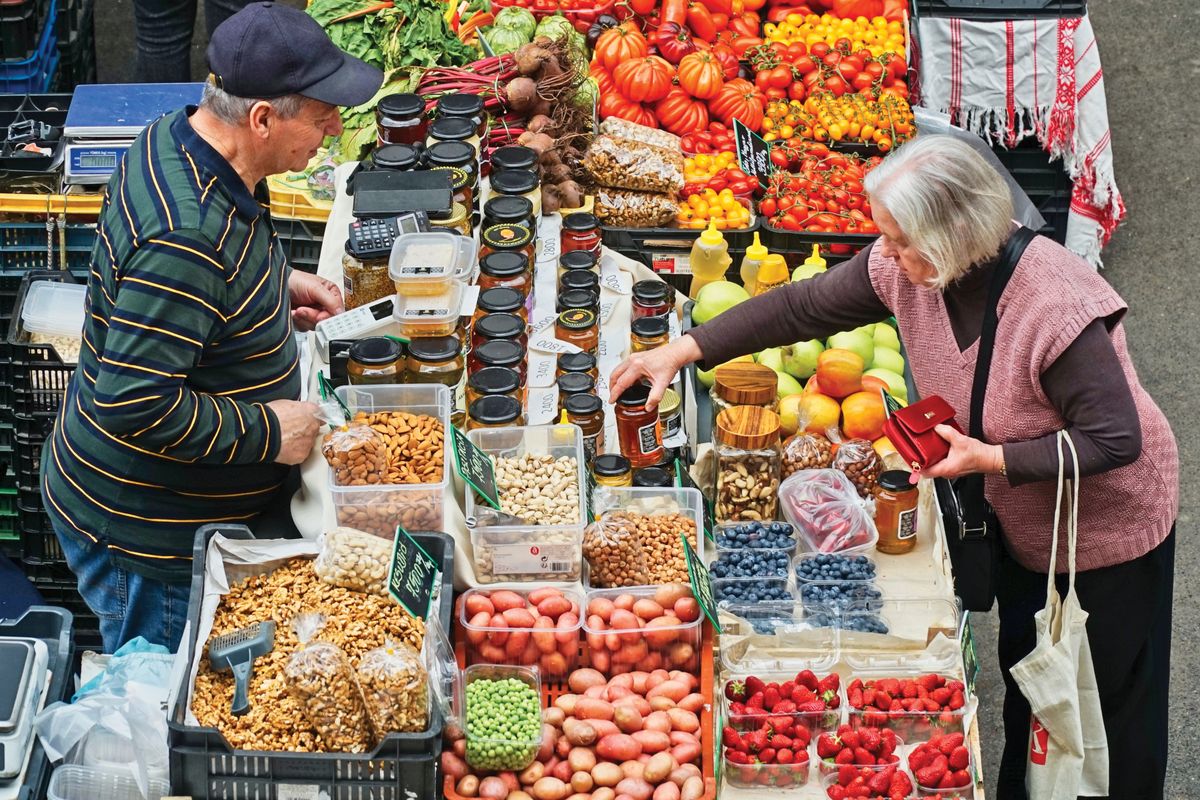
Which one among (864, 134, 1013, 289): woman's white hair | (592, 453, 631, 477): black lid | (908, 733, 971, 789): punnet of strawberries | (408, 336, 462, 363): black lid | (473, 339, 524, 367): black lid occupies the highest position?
(864, 134, 1013, 289): woman's white hair

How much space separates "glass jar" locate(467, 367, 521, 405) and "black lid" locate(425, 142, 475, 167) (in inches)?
33.0

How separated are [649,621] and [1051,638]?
0.84 meters

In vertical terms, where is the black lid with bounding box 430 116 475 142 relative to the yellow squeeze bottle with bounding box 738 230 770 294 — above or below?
above

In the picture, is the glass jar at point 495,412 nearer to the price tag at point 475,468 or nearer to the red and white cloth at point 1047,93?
the price tag at point 475,468

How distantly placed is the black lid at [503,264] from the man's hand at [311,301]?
41cm

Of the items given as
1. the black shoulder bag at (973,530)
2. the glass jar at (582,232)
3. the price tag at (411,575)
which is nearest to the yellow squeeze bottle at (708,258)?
the glass jar at (582,232)

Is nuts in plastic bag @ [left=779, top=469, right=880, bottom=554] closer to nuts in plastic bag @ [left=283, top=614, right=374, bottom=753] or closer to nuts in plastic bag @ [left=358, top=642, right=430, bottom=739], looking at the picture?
nuts in plastic bag @ [left=358, top=642, right=430, bottom=739]

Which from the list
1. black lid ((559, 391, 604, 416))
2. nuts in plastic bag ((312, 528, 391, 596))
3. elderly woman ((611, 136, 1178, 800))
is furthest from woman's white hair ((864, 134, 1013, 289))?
nuts in plastic bag ((312, 528, 391, 596))

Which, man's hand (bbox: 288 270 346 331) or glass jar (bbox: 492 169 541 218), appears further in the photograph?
glass jar (bbox: 492 169 541 218)

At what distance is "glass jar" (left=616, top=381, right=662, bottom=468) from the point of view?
10.6 ft

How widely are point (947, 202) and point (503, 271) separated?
1296 mm

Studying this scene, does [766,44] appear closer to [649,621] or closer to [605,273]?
[605,273]

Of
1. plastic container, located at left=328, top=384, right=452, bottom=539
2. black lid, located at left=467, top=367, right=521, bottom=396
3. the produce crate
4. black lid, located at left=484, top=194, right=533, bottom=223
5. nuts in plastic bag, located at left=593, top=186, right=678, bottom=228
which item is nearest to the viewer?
the produce crate

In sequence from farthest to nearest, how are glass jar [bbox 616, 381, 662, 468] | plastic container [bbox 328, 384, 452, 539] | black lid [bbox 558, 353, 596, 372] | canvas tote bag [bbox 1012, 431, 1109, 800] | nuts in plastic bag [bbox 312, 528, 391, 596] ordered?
black lid [bbox 558, 353, 596, 372] → glass jar [bbox 616, 381, 662, 468] → canvas tote bag [bbox 1012, 431, 1109, 800] → plastic container [bbox 328, 384, 452, 539] → nuts in plastic bag [bbox 312, 528, 391, 596]
